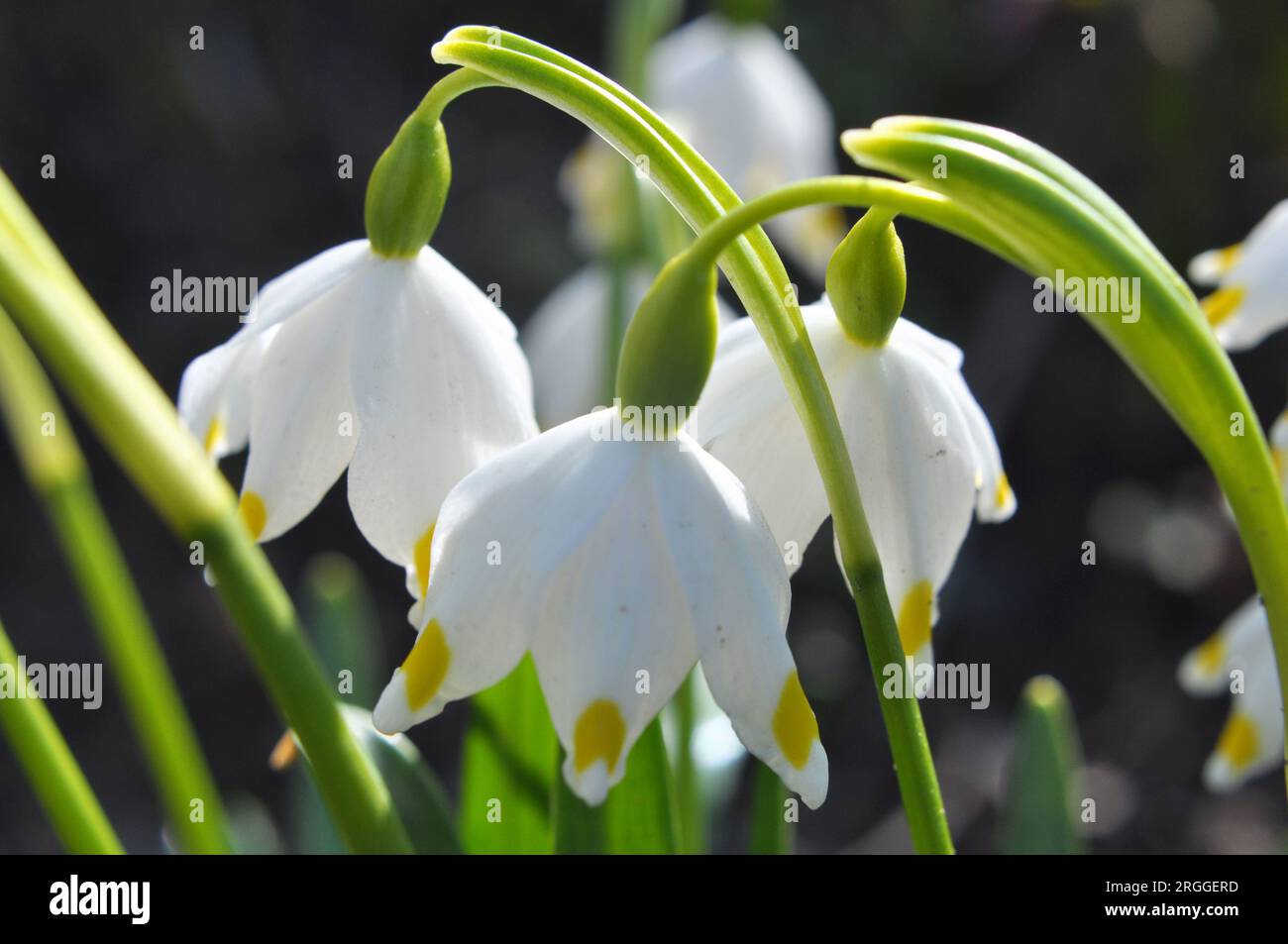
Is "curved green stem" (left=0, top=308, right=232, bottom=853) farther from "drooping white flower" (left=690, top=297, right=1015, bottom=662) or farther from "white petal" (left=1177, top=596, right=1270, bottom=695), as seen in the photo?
"white petal" (left=1177, top=596, right=1270, bottom=695)

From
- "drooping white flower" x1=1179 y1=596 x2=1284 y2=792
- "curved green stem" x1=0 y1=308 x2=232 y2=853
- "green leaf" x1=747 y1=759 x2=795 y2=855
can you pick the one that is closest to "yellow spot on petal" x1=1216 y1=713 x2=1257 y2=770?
"drooping white flower" x1=1179 y1=596 x2=1284 y2=792

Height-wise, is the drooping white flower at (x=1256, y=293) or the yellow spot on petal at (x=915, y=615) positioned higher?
the drooping white flower at (x=1256, y=293)

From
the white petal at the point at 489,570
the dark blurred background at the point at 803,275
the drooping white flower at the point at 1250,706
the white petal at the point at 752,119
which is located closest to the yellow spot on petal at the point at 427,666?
the white petal at the point at 489,570

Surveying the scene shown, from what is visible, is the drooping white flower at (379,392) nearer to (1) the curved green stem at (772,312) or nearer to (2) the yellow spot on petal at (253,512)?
(2) the yellow spot on petal at (253,512)
